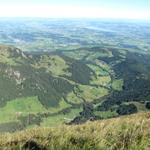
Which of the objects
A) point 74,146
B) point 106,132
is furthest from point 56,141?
point 106,132

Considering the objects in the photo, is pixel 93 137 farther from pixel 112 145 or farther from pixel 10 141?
pixel 10 141

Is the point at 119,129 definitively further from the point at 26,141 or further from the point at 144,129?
the point at 26,141

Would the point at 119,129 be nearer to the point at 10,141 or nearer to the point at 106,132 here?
the point at 106,132

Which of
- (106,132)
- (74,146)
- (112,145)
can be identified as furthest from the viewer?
(106,132)

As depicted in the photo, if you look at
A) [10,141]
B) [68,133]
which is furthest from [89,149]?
Result: [10,141]

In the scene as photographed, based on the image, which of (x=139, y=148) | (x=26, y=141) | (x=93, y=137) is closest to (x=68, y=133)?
(x=93, y=137)

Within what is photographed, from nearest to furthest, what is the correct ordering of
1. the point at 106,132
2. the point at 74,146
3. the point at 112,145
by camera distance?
the point at 74,146
the point at 112,145
the point at 106,132

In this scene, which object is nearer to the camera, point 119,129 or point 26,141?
point 26,141

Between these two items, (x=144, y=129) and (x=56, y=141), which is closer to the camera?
(x=56, y=141)
